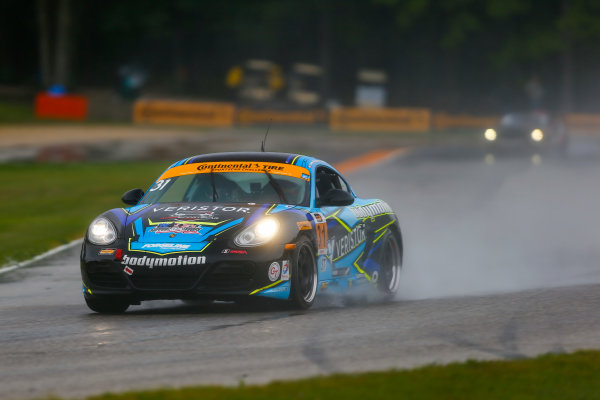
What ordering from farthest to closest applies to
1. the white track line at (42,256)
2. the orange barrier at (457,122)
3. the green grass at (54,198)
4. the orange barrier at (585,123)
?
the orange barrier at (585,123) < the orange barrier at (457,122) < the green grass at (54,198) < the white track line at (42,256)

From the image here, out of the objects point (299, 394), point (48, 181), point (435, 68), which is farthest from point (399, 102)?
point (299, 394)

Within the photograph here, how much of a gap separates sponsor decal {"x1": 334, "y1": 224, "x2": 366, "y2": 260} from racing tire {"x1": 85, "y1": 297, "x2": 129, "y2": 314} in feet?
6.13

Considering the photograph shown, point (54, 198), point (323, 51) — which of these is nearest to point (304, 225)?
point (54, 198)

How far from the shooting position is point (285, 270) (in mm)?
8898

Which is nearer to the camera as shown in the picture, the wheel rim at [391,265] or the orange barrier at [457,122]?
the wheel rim at [391,265]

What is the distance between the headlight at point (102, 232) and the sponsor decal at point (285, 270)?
133 cm

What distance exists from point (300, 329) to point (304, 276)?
4.38 feet

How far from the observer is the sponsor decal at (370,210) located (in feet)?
35.3

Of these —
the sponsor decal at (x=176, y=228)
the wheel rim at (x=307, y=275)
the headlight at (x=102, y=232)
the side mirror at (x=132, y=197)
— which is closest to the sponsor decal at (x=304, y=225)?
the wheel rim at (x=307, y=275)

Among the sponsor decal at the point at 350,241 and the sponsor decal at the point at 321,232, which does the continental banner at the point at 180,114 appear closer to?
the sponsor decal at the point at 350,241

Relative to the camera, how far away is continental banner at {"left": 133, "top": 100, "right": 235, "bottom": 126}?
5391 cm

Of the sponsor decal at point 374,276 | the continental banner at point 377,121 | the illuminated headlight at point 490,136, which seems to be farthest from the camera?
the continental banner at point 377,121

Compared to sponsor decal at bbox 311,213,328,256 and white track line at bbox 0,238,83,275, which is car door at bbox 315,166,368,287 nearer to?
sponsor decal at bbox 311,213,328,256

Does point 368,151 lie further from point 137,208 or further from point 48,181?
point 137,208
